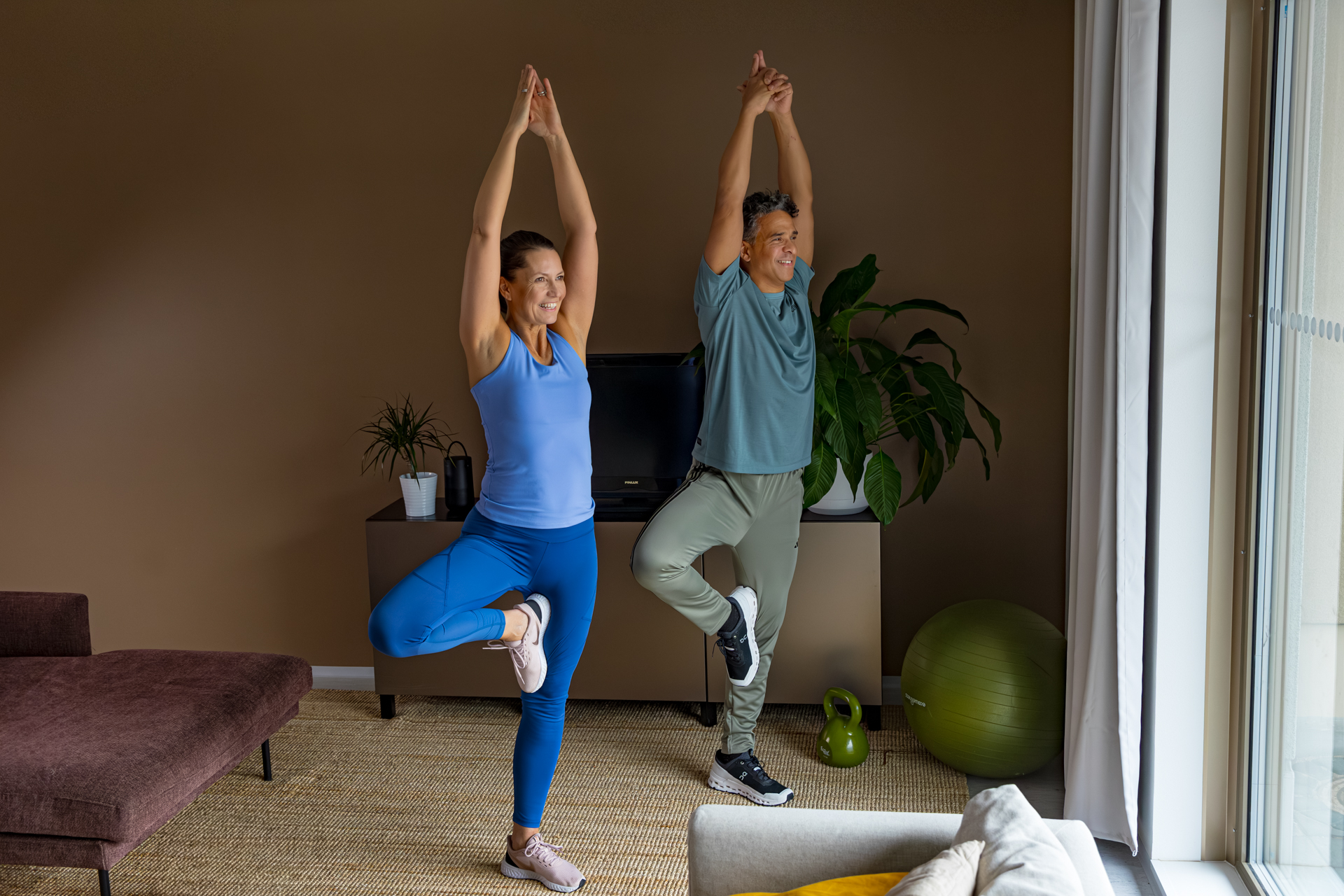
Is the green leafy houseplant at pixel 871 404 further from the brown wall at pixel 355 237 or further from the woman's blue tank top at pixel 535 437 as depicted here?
the woman's blue tank top at pixel 535 437

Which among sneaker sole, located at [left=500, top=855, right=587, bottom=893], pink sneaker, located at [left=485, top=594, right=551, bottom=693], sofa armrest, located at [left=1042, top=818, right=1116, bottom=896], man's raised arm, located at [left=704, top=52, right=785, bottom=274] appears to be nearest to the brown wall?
man's raised arm, located at [left=704, top=52, right=785, bottom=274]

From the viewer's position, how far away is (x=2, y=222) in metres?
3.96

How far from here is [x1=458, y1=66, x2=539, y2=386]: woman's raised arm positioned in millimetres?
2203

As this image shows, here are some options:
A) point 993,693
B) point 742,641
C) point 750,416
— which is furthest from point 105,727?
point 993,693

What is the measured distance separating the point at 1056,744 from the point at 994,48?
2.24 meters

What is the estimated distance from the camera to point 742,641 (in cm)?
291

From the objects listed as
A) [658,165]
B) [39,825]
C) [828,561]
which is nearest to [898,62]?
[658,165]

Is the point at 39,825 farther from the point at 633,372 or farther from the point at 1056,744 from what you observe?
the point at 1056,744

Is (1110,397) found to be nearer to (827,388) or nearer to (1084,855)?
(827,388)

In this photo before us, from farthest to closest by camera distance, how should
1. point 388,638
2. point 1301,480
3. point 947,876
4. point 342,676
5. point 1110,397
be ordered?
point 342,676, point 1110,397, point 388,638, point 1301,480, point 947,876

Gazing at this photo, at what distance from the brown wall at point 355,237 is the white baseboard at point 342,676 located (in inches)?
1.7

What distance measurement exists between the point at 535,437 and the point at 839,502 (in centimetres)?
138

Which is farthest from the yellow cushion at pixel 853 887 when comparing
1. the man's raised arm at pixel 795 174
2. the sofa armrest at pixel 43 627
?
the sofa armrest at pixel 43 627

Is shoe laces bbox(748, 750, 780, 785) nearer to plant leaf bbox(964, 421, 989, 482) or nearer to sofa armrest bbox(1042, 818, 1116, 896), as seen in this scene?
plant leaf bbox(964, 421, 989, 482)
